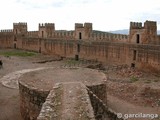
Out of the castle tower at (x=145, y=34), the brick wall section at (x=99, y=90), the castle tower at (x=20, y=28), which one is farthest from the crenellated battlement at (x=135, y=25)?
the castle tower at (x=20, y=28)

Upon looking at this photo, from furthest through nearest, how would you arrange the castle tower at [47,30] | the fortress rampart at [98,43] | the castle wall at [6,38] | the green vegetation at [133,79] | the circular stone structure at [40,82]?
the castle wall at [6,38], the castle tower at [47,30], the fortress rampart at [98,43], the green vegetation at [133,79], the circular stone structure at [40,82]

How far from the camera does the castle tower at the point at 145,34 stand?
27.4 m

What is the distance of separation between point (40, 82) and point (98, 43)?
1781cm

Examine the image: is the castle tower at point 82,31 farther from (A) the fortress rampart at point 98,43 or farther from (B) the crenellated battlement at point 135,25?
(B) the crenellated battlement at point 135,25

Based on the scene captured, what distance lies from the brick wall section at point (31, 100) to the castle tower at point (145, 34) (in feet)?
55.2

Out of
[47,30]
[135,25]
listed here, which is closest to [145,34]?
[135,25]

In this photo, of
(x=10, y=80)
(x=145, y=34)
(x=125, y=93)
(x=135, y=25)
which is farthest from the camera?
(x=135, y=25)

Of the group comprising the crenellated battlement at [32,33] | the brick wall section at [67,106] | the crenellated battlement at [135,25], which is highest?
the crenellated battlement at [135,25]

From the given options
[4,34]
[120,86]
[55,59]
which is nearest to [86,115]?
[120,86]

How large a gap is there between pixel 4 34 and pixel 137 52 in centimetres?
2789

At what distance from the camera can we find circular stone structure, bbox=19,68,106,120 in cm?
1284

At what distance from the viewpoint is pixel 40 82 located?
14.4m

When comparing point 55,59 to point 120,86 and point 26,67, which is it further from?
point 120,86

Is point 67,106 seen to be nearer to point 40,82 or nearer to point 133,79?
point 40,82
